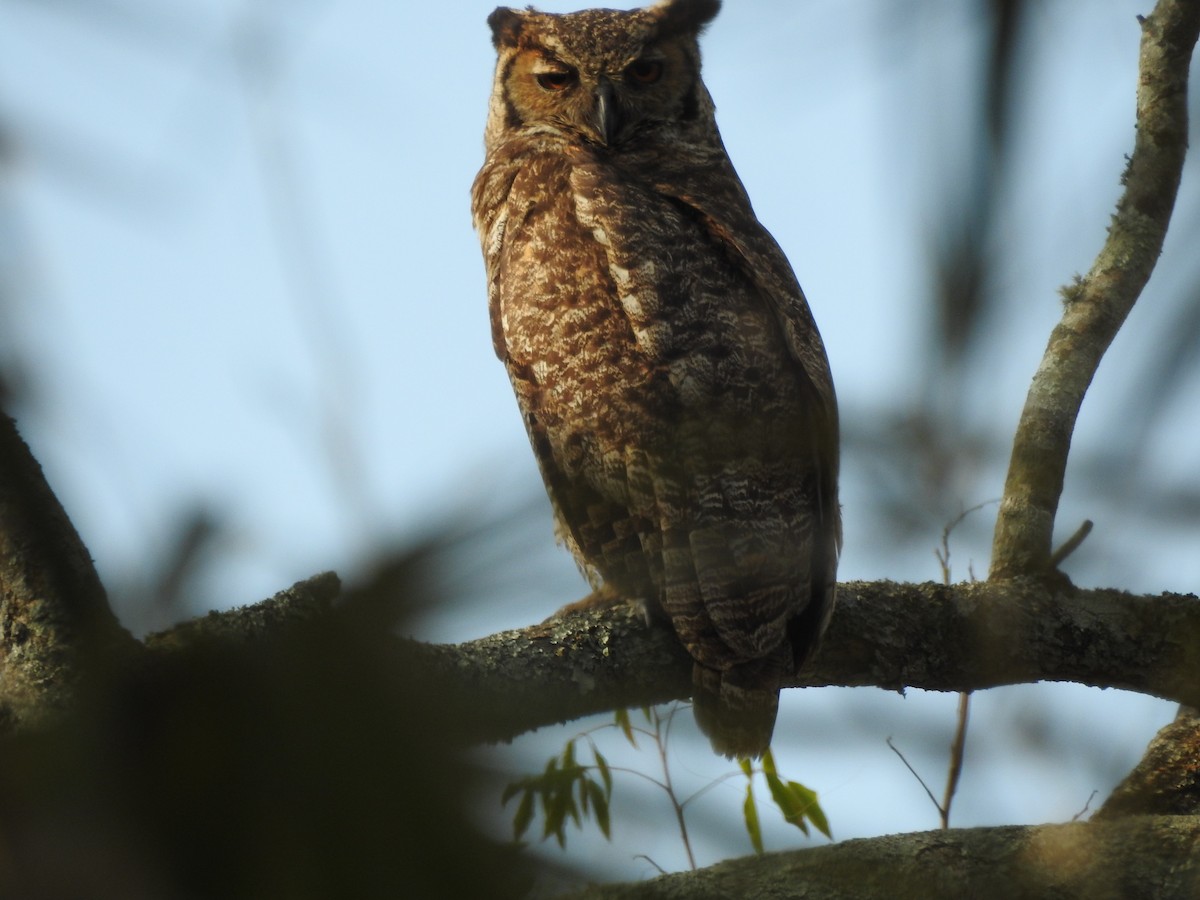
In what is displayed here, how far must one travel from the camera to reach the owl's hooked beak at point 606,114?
4949mm

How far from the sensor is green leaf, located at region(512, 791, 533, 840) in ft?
2.37

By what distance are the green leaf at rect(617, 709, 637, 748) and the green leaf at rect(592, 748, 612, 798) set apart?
3cm

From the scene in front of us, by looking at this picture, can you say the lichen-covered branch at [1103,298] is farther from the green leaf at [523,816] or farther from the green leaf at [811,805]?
the green leaf at [523,816]

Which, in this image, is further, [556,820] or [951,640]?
[951,640]

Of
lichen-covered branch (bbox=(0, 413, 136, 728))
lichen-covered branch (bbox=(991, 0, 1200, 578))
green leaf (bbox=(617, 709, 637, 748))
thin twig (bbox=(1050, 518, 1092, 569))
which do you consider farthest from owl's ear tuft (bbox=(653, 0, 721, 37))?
lichen-covered branch (bbox=(0, 413, 136, 728))

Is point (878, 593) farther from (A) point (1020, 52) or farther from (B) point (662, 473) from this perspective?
(A) point (1020, 52)

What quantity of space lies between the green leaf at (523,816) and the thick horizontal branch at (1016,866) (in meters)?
0.99

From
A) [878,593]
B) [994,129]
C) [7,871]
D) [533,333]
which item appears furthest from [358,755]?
[533,333]

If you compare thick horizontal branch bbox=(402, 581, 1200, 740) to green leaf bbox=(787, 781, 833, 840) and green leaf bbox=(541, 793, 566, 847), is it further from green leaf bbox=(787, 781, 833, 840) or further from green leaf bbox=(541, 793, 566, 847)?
green leaf bbox=(541, 793, 566, 847)

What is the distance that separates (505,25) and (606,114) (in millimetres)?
996

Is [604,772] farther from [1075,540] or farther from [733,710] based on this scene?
[733,710]

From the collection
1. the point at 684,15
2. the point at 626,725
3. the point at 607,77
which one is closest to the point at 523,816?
the point at 626,725

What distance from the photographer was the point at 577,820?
2.55 ft

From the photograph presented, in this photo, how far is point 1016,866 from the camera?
214 cm
